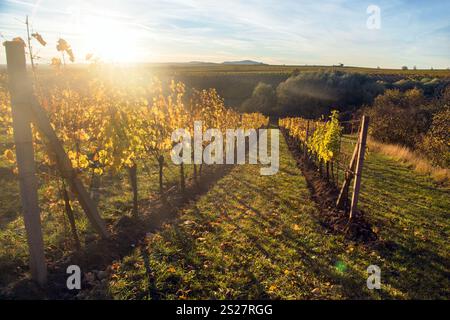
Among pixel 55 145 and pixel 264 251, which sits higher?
pixel 55 145

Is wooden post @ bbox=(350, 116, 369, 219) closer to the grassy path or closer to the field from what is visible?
the field

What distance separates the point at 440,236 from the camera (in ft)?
26.3

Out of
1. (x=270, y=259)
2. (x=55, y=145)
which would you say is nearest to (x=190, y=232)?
(x=270, y=259)

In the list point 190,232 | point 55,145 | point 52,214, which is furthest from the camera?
point 52,214

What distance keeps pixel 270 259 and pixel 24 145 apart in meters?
5.38

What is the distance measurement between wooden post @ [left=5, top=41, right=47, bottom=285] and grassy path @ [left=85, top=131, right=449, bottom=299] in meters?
1.26

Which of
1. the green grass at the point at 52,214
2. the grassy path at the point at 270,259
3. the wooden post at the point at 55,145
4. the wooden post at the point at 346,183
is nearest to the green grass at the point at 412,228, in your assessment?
the grassy path at the point at 270,259

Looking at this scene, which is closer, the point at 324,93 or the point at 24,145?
the point at 24,145

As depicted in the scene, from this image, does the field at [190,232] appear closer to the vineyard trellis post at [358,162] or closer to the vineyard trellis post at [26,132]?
the vineyard trellis post at [26,132]

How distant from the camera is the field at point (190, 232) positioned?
5645 millimetres

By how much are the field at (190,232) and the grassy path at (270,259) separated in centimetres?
3

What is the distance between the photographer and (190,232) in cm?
812

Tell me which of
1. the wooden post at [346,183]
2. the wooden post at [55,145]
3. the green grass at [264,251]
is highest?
the wooden post at [55,145]

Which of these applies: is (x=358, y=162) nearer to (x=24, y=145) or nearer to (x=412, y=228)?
(x=412, y=228)
